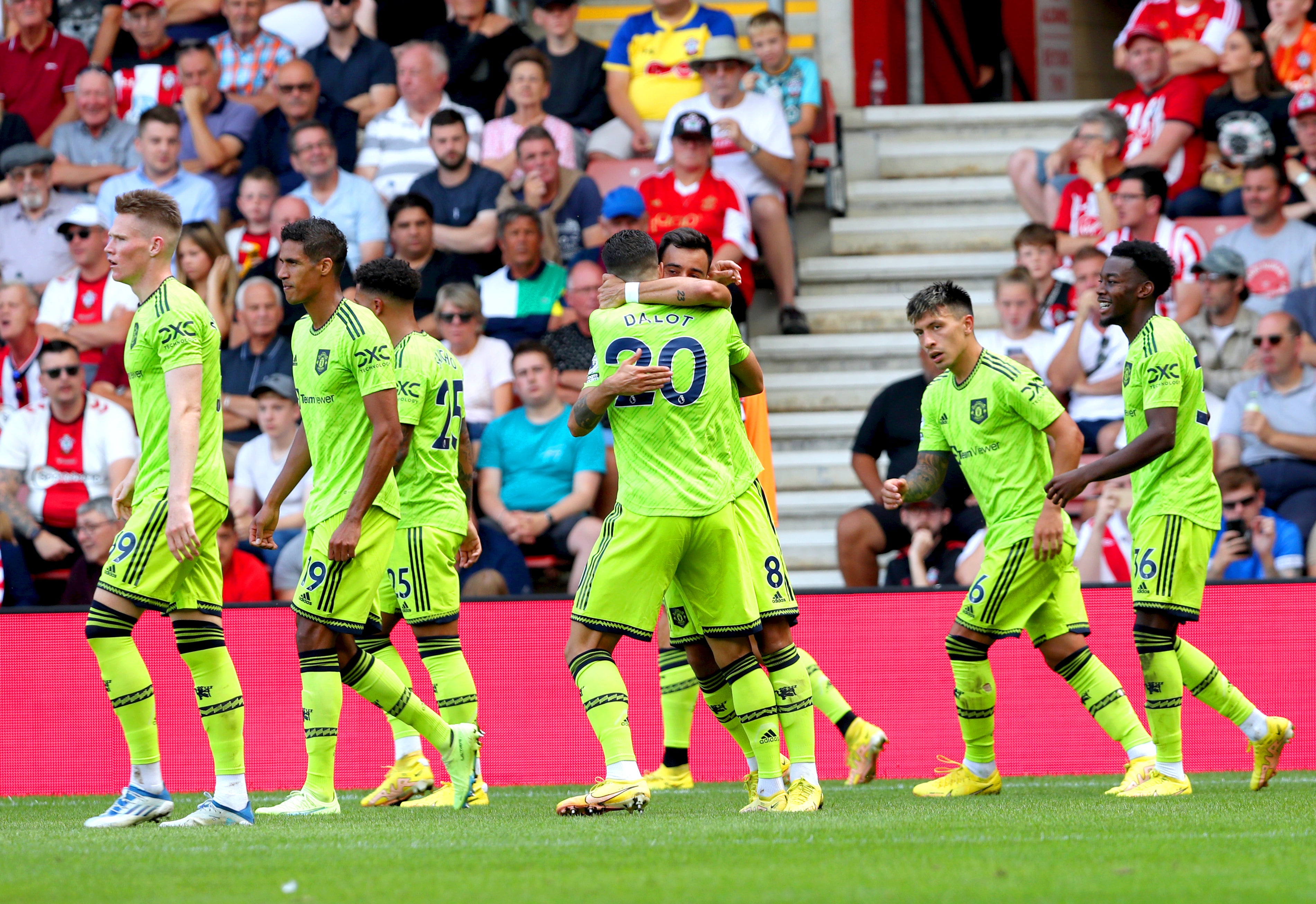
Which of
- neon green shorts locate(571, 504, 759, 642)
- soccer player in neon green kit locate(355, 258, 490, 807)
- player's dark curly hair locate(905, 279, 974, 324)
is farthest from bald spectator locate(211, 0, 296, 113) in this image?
neon green shorts locate(571, 504, 759, 642)

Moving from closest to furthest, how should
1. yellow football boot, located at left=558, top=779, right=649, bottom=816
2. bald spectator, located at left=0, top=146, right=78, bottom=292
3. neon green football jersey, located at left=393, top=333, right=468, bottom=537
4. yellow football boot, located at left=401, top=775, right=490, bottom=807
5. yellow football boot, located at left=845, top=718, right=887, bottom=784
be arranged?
yellow football boot, located at left=558, top=779, right=649, bottom=816 → yellow football boot, located at left=401, top=775, right=490, bottom=807 → neon green football jersey, located at left=393, top=333, right=468, bottom=537 → yellow football boot, located at left=845, top=718, right=887, bottom=784 → bald spectator, located at left=0, top=146, right=78, bottom=292

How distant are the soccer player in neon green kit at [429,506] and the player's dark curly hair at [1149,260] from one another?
3.09 meters

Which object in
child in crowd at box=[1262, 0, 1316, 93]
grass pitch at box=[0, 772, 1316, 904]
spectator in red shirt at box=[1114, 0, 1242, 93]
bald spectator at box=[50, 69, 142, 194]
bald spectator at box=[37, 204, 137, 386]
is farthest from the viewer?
bald spectator at box=[50, 69, 142, 194]

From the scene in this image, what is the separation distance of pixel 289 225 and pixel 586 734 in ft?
11.6

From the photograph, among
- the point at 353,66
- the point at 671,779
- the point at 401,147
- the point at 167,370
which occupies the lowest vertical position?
the point at 671,779

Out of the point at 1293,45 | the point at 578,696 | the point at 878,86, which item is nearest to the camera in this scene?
the point at 578,696

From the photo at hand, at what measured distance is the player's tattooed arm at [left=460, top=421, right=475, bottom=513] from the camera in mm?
7898

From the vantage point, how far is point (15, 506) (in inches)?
437

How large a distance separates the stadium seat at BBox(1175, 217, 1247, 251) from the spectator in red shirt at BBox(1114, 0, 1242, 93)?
142 cm

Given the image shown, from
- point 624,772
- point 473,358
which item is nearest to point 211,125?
point 473,358

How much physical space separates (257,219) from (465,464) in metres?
5.76

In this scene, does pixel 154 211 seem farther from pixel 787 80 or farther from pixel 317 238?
pixel 787 80

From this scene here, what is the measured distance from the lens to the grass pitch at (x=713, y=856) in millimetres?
4539

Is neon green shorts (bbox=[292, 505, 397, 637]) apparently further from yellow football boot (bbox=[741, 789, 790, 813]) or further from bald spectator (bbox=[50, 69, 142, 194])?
bald spectator (bbox=[50, 69, 142, 194])
